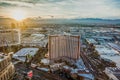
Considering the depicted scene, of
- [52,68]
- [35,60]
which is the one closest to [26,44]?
[35,60]

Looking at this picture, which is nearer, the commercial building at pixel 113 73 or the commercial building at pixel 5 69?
the commercial building at pixel 5 69

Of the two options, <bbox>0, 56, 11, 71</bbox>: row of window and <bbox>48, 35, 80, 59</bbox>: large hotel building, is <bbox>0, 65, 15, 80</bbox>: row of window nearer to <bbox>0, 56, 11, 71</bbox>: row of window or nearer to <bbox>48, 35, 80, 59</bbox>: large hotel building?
<bbox>0, 56, 11, 71</bbox>: row of window

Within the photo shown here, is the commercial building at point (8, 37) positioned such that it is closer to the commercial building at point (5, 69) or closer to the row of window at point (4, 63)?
the commercial building at point (5, 69)

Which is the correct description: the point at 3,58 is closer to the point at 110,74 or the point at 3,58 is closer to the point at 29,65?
the point at 29,65

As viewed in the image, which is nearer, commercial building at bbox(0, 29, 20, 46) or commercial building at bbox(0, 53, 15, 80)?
commercial building at bbox(0, 53, 15, 80)

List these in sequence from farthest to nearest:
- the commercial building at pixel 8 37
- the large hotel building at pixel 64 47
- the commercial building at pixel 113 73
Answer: the commercial building at pixel 8 37, the large hotel building at pixel 64 47, the commercial building at pixel 113 73

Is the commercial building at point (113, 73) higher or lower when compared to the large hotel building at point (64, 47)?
lower

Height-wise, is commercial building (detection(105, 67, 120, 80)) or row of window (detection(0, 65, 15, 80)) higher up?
row of window (detection(0, 65, 15, 80))

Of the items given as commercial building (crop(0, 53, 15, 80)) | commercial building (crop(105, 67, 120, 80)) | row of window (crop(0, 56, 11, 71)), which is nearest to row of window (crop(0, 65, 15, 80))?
commercial building (crop(0, 53, 15, 80))

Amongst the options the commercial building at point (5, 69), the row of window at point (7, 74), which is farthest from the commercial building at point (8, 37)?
the commercial building at point (5, 69)
